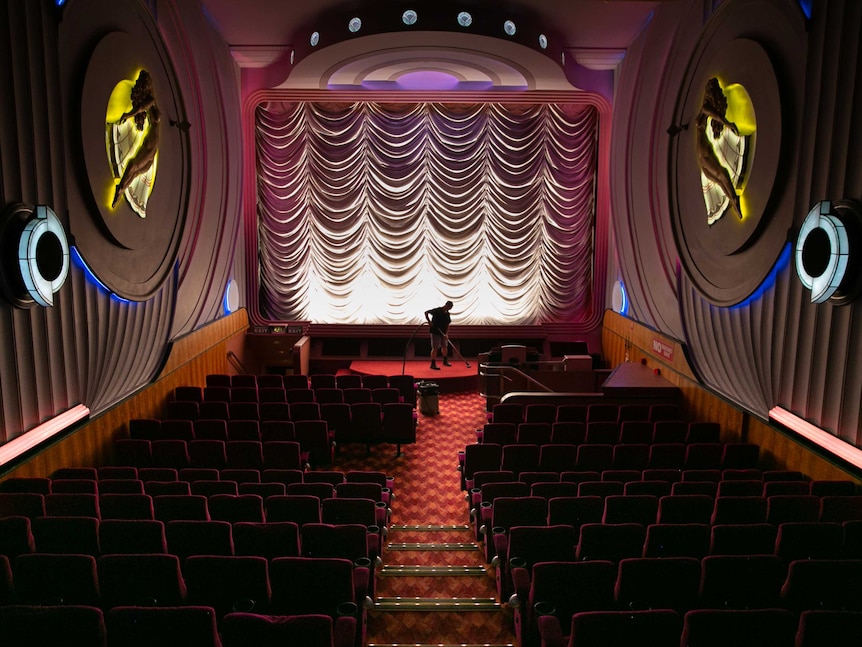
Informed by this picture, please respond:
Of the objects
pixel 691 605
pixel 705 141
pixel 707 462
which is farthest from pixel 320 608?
pixel 705 141

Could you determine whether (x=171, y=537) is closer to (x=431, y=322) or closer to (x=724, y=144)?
(x=724, y=144)

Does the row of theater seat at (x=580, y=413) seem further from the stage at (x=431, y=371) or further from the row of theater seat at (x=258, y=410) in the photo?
the stage at (x=431, y=371)

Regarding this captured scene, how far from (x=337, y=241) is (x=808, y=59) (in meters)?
8.95

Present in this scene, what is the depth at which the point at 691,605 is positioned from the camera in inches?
138

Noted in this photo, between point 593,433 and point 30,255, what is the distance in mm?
5481

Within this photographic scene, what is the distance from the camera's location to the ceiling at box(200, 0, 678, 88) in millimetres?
9195

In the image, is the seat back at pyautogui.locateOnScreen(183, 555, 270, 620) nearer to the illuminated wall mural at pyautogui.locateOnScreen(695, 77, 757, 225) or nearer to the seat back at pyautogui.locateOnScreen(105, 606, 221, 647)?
the seat back at pyautogui.locateOnScreen(105, 606, 221, 647)

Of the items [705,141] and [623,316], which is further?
[623,316]

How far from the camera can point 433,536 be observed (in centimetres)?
558

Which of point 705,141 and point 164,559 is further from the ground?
point 705,141

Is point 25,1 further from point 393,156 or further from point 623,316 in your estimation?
point 623,316

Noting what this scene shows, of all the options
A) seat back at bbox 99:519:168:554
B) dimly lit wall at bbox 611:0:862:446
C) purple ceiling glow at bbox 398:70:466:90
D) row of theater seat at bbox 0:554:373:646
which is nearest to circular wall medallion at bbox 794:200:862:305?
dimly lit wall at bbox 611:0:862:446

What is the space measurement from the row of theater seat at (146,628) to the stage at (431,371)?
8344 millimetres

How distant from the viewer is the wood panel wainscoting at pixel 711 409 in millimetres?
5766
